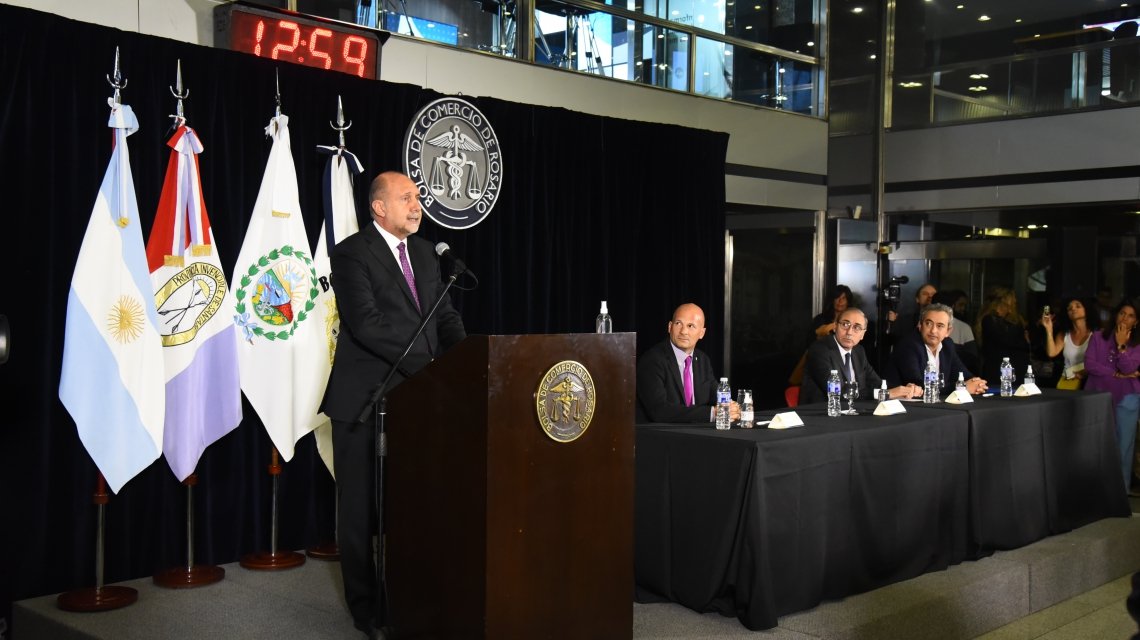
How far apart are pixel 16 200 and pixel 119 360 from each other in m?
0.73

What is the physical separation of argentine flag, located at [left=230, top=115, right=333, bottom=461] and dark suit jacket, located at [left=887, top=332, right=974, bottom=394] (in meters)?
3.02

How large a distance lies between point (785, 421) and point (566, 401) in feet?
4.46

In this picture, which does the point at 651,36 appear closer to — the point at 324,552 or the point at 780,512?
the point at 324,552

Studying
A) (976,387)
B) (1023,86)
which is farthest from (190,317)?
(1023,86)

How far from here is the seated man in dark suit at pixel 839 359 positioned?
5.18 metres

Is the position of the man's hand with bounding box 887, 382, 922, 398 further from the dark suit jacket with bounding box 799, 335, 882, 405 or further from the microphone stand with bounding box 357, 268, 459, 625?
the microphone stand with bounding box 357, 268, 459, 625

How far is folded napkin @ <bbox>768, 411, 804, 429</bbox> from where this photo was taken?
4.07 m

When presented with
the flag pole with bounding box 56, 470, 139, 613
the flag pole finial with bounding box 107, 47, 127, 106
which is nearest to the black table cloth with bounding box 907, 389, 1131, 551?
A: the flag pole with bounding box 56, 470, 139, 613

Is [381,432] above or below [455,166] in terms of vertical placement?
below

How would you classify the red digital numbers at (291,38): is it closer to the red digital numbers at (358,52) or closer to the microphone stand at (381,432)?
the red digital numbers at (358,52)

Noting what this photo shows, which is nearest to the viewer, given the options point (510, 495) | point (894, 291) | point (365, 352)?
point (510, 495)

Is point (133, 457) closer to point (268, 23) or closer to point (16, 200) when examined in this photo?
point (16, 200)

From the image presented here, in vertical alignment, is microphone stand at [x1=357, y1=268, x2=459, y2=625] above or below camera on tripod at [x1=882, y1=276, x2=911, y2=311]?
below

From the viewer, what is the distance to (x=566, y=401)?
3027 millimetres
